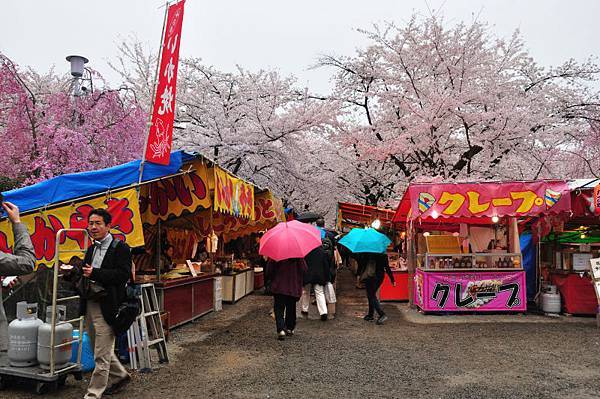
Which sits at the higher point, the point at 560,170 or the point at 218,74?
the point at 218,74

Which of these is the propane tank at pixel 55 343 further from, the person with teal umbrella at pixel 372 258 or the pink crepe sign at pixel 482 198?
the pink crepe sign at pixel 482 198

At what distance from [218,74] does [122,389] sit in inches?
635

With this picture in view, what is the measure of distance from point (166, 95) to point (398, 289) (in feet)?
28.5

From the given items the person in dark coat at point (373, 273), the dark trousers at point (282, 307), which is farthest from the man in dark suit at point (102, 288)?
the person in dark coat at point (373, 273)

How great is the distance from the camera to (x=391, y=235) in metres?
22.5

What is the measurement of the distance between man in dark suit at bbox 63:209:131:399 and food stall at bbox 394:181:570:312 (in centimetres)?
674

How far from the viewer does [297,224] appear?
839 cm

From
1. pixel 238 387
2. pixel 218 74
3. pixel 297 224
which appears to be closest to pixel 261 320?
pixel 297 224

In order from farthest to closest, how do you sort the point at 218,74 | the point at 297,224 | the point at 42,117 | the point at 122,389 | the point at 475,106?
the point at 218,74 → the point at 475,106 → the point at 42,117 → the point at 297,224 → the point at 122,389

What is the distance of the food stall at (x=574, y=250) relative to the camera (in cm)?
1026

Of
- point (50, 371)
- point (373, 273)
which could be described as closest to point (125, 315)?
point (50, 371)

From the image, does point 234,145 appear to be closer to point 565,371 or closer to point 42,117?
point 42,117

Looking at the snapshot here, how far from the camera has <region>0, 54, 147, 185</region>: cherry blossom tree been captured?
501 inches

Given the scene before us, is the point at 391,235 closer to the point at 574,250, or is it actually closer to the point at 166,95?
the point at 574,250
